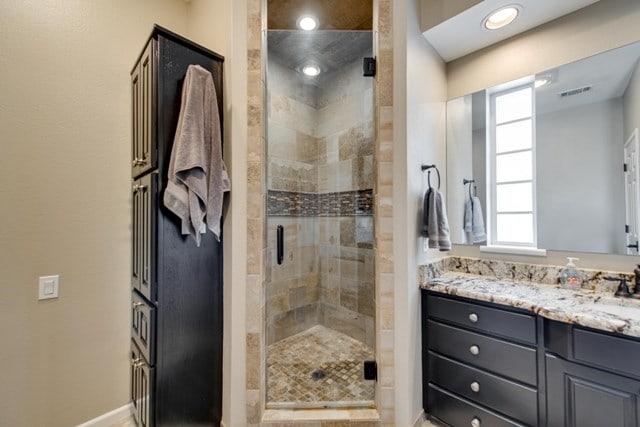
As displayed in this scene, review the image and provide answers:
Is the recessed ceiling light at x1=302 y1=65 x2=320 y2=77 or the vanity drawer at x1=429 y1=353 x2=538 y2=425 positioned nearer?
the vanity drawer at x1=429 y1=353 x2=538 y2=425

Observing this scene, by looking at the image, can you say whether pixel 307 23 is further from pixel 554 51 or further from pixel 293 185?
pixel 554 51

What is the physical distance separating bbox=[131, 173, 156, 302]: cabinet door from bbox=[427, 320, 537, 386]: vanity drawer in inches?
63.1

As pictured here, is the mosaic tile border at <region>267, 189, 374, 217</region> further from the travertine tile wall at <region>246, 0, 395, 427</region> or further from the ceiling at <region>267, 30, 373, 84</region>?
the ceiling at <region>267, 30, 373, 84</region>

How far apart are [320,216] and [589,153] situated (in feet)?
5.79

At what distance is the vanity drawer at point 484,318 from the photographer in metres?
1.34

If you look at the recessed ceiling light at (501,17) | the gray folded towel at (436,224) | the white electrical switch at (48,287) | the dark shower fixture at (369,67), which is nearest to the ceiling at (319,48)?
the dark shower fixture at (369,67)

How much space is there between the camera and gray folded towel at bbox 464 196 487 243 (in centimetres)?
194

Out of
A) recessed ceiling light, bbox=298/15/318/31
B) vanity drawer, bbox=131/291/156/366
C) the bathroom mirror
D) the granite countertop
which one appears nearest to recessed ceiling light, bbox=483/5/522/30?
the bathroom mirror

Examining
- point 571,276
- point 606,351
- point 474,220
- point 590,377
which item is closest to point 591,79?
point 474,220

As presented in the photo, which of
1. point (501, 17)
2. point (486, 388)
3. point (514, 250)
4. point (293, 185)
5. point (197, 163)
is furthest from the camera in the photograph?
point (293, 185)

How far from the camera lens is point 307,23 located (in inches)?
84.3

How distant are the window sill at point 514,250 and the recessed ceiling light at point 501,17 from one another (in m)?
1.40

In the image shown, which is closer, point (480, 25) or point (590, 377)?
point (590, 377)

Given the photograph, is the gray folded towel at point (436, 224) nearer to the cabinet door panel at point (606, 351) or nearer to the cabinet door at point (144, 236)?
the cabinet door panel at point (606, 351)
